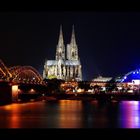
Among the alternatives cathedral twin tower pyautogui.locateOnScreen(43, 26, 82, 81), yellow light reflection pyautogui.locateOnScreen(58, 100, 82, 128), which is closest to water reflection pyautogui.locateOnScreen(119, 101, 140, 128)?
yellow light reflection pyautogui.locateOnScreen(58, 100, 82, 128)

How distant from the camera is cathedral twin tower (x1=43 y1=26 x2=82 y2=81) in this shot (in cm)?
4087

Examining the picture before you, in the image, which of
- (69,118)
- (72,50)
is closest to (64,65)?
(72,50)

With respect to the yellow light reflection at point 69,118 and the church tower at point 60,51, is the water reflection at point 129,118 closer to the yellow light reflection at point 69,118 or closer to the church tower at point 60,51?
the yellow light reflection at point 69,118

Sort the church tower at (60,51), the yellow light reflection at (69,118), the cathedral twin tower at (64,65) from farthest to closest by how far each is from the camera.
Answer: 1. the church tower at (60,51)
2. the cathedral twin tower at (64,65)
3. the yellow light reflection at (69,118)

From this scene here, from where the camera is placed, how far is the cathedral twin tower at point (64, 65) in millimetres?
40872

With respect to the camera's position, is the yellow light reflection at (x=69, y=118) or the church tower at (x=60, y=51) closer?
the yellow light reflection at (x=69, y=118)

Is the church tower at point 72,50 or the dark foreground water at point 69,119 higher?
the church tower at point 72,50

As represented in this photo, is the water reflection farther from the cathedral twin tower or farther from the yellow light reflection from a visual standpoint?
the cathedral twin tower

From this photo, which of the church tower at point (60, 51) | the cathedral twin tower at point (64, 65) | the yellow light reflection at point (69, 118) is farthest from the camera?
the church tower at point (60, 51)

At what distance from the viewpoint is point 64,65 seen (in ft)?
139

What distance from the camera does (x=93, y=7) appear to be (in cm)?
412

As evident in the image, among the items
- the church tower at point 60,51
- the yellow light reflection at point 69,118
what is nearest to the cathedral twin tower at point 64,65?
the church tower at point 60,51

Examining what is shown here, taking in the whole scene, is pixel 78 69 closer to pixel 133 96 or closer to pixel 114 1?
pixel 133 96

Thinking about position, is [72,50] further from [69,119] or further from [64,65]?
[69,119]
